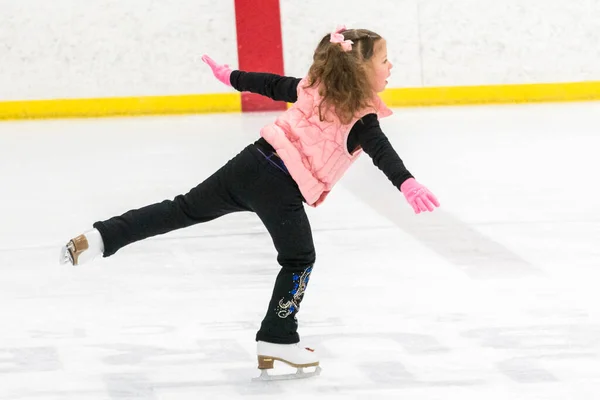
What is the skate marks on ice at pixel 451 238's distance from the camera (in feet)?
11.9

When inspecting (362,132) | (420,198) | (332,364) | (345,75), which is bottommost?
(332,364)

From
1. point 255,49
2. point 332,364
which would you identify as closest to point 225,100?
point 255,49

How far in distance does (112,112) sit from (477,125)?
8.32 ft

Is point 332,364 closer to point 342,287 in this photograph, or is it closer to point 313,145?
point 313,145

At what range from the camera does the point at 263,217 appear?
8.54 feet

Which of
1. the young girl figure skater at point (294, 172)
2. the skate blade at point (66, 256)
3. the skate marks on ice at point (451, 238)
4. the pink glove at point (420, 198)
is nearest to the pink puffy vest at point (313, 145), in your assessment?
the young girl figure skater at point (294, 172)

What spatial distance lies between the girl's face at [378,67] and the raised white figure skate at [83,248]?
2.33 feet

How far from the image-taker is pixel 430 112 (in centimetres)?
766

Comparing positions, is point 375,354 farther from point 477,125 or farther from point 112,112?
point 112,112

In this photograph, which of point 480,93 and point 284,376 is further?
point 480,93

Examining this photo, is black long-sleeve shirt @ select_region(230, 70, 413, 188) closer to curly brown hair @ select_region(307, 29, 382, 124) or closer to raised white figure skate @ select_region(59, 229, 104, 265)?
curly brown hair @ select_region(307, 29, 382, 124)

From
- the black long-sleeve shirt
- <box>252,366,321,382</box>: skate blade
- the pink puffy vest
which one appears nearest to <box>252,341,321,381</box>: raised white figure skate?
<box>252,366,321,382</box>: skate blade

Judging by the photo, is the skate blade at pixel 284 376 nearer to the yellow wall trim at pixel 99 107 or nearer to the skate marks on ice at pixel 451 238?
the skate marks on ice at pixel 451 238

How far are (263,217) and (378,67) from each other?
0.42 m
